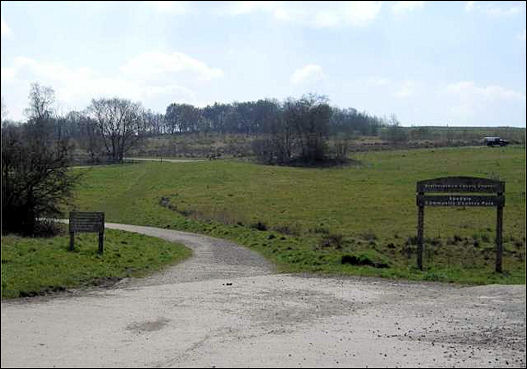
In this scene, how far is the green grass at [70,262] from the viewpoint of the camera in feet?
45.8

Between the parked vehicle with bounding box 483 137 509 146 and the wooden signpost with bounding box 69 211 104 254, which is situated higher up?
the parked vehicle with bounding box 483 137 509 146

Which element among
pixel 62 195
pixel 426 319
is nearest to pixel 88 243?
pixel 62 195

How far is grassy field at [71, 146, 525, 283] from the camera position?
21.9 meters

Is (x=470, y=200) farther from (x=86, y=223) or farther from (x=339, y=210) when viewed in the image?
(x=339, y=210)

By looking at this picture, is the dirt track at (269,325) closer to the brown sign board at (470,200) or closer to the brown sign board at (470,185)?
the brown sign board at (470,200)

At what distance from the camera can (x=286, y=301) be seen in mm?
13742

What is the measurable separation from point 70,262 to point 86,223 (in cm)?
316

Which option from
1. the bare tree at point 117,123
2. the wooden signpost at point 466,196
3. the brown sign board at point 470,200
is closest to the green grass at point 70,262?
the wooden signpost at point 466,196

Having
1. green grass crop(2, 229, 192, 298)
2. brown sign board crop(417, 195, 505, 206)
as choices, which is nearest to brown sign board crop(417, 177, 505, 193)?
brown sign board crop(417, 195, 505, 206)

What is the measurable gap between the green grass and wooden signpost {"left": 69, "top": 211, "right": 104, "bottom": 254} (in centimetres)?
55

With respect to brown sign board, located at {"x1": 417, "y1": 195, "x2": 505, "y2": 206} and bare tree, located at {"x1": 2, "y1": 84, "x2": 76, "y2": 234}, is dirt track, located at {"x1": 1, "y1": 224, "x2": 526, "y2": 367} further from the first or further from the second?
bare tree, located at {"x1": 2, "y1": 84, "x2": 76, "y2": 234}

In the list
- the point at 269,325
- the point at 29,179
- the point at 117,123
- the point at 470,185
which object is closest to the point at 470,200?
the point at 470,185

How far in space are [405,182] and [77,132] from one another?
64426 millimetres

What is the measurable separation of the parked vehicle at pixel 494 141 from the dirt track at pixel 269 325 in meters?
58.2
